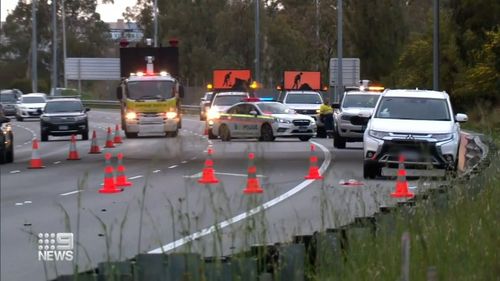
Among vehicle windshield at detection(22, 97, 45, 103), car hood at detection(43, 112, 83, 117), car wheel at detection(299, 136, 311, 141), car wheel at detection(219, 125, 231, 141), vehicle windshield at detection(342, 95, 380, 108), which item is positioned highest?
vehicle windshield at detection(342, 95, 380, 108)

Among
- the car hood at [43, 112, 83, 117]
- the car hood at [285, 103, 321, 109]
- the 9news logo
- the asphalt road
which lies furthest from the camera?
the car hood at [285, 103, 321, 109]

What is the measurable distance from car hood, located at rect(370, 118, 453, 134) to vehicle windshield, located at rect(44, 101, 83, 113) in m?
23.9

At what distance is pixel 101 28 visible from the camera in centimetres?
9044

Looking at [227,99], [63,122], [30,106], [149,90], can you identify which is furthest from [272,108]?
[30,106]

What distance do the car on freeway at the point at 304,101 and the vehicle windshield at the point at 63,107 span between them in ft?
30.5

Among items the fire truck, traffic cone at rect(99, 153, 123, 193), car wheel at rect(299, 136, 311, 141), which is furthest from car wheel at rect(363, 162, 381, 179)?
the fire truck

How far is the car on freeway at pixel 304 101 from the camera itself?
46.3m

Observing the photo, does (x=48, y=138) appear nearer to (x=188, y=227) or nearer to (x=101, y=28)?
(x=188, y=227)

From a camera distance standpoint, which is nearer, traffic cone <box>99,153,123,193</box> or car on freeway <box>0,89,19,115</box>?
traffic cone <box>99,153,123,193</box>

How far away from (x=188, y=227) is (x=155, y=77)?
34898 mm

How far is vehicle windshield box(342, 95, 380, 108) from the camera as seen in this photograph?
110 ft

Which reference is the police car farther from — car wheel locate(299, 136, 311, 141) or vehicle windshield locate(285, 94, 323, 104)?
vehicle windshield locate(285, 94, 323, 104)

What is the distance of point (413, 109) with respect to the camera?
2222 cm

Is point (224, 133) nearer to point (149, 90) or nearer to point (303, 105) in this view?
point (149, 90)
